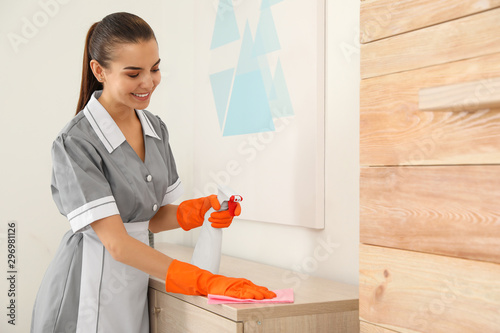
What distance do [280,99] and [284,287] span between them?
0.70 m

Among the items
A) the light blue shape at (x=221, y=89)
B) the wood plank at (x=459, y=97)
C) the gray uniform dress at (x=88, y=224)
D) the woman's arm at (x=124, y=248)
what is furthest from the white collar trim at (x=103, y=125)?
the wood plank at (x=459, y=97)

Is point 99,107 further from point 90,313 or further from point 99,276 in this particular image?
point 90,313

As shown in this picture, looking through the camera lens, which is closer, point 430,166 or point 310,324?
point 430,166

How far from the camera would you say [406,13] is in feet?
3.23

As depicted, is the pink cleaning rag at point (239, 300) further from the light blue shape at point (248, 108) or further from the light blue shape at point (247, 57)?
the light blue shape at point (247, 57)

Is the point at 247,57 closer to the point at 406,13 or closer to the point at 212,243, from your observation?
the point at 212,243

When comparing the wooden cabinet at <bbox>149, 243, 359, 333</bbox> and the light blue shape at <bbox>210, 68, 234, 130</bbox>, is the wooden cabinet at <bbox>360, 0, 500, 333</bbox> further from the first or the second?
the light blue shape at <bbox>210, 68, 234, 130</bbox>

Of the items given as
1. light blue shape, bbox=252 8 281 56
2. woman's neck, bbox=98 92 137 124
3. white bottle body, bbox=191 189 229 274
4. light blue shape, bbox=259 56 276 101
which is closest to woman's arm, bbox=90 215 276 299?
white bottle body, bbox=191 189 229 274

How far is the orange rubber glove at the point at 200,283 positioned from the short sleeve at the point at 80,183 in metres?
0.23

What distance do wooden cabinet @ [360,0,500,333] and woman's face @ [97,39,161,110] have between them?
2.25 ft

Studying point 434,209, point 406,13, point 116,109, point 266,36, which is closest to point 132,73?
point 116,109

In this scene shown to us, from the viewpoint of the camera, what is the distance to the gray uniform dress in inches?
56.6

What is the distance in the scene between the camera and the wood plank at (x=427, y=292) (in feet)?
2.81

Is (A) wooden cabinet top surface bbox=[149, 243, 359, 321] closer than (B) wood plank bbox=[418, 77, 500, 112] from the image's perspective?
No
